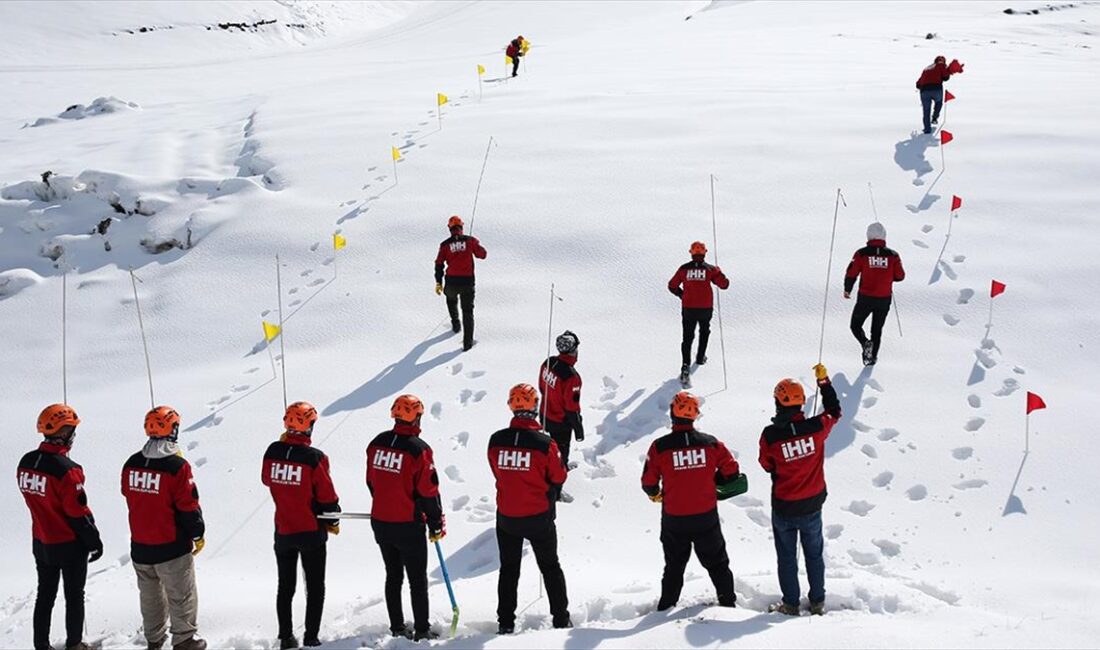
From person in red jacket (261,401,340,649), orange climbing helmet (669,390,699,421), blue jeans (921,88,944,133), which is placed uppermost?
blue jeans (921,88,944,133)

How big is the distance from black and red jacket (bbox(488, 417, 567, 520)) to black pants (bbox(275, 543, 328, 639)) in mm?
1311

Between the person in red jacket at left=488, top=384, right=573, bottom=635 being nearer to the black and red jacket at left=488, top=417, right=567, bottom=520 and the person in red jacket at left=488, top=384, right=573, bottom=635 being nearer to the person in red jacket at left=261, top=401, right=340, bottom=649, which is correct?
the black and red jacket at left=488, top=417, right=567, bottom=520

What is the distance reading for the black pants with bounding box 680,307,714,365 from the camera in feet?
31.3

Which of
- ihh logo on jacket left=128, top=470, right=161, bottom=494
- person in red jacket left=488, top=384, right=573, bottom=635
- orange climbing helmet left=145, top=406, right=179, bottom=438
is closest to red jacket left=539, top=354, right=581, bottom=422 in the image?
person in red jacket left=488, top=384, right=573, bottom=635

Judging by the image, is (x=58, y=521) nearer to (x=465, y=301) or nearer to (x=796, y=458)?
(x=796, y=458)

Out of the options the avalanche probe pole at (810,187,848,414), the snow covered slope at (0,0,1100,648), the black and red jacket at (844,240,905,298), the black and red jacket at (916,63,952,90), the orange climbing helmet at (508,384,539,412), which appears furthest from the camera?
the black and red jacket at (916,63,952,90)

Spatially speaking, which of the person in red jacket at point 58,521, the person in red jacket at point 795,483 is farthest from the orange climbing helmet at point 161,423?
the person in red jacket at point 795,483

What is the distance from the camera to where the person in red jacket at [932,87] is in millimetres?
14641

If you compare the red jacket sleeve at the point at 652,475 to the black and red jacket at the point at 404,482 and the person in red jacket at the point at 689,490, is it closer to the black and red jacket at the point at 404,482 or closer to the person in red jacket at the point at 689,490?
the person in red jacket at the point at 689,490

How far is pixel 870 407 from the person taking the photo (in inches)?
349

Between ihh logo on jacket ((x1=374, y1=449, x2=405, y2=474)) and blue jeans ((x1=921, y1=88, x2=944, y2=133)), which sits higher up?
blue jeans ((x1=921, y1=88, x2=944, y2=133))

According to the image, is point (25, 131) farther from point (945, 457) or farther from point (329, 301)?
point (945, 457)

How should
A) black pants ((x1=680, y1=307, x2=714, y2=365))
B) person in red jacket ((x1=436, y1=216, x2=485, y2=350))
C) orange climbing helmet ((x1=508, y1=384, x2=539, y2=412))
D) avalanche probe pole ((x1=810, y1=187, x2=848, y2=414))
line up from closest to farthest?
orange climbing helmet ((x1=508, y1=384, x2=539, y2=412)) < black pants ((x1=680, y1=307, x2=714, y2=365)) < avalanche probe pole ((x1=810, y1=187, x2=848, y2=414)) < person in red jacket ((x1=436, y1=216, x2=485, y2=350))

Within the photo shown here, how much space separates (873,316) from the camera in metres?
9.48
